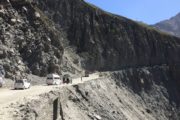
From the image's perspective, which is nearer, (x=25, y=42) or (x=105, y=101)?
(x=105, y=101)

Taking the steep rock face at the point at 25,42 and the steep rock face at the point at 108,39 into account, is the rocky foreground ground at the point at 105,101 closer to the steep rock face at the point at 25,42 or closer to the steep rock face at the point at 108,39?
the steep rock face at the point at 108,39

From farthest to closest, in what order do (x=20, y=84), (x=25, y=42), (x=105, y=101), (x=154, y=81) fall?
(x=154, y=81) < (x=25, y=42) < (x=105, y=101) < (x=20, y=84)

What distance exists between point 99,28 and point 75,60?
18.4 m

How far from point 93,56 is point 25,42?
37032 millimetres

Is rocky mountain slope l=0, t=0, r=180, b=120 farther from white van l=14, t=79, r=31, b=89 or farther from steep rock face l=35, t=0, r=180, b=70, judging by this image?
white van l=14, t=79, r=31, b=89

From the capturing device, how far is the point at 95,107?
1875 inches

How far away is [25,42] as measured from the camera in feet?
197

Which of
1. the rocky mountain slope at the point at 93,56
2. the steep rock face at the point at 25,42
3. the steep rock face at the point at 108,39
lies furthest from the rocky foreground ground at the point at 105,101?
the steep rock face at the point at 25,42

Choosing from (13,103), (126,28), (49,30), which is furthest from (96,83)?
(126,28)

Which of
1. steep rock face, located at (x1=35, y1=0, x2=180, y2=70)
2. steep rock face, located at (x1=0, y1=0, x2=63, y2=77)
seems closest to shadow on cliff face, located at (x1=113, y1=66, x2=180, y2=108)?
steep rock face, located at (x1=35, y1=0, x2=180, y2=70)

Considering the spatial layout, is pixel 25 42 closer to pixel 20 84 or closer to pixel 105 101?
pixel 105 101

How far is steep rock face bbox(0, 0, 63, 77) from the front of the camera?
2164 inches

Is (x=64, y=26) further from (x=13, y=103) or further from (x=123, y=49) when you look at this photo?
(x=13, y=103)

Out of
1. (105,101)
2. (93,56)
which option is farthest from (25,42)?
Result: (93,56)
